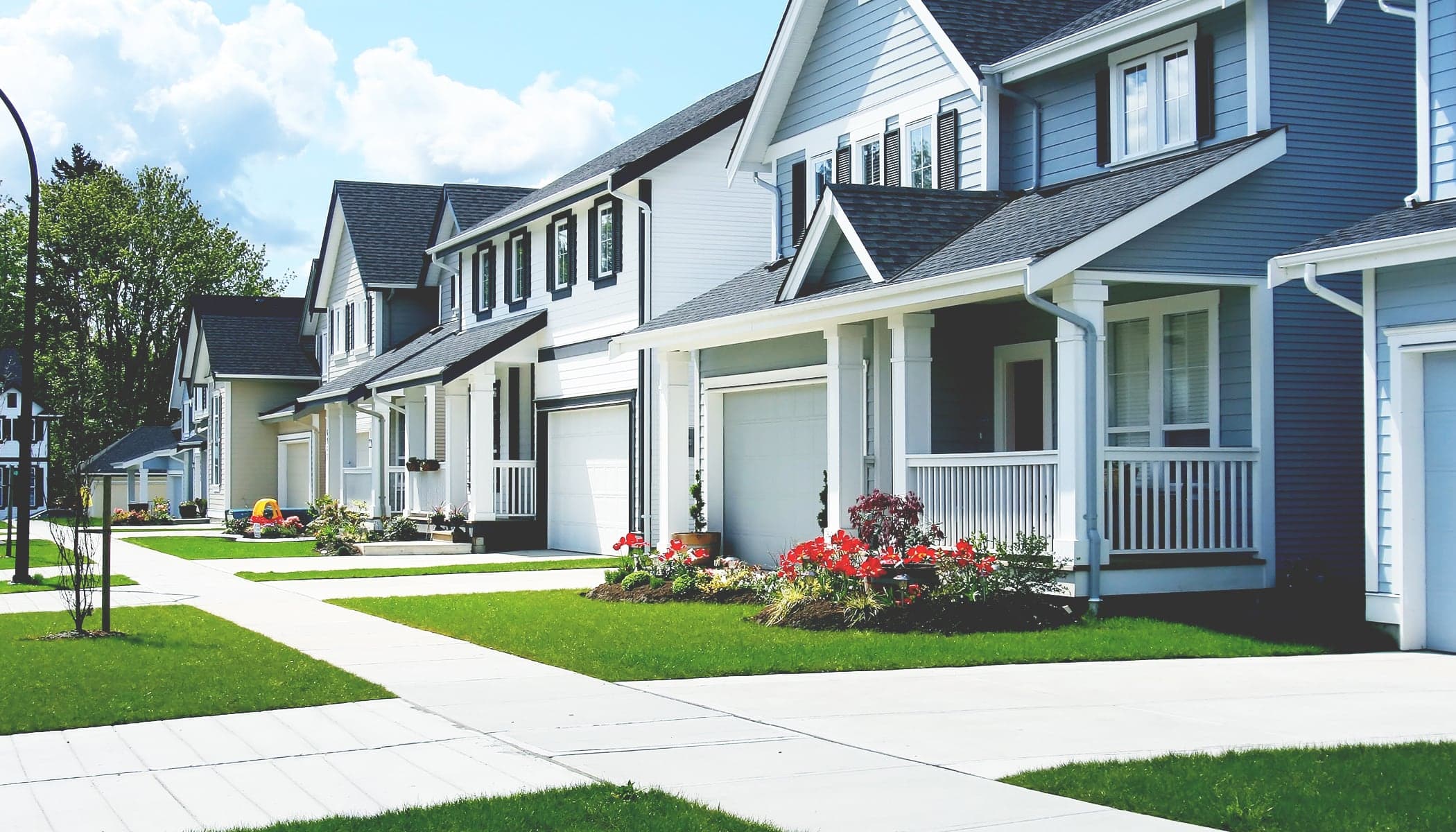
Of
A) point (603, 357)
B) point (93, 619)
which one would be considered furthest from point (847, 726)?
point (603, 357)

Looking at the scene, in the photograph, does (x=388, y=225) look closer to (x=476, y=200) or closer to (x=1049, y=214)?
(x=476, y=200)

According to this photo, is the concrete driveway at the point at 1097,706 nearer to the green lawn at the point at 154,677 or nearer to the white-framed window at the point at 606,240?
the green lawn at the point at 154,677

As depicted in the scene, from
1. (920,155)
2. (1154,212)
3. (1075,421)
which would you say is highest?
Answer: (920,155)

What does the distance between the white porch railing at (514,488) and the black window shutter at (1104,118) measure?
14536 mm

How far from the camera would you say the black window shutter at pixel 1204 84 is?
610 inches

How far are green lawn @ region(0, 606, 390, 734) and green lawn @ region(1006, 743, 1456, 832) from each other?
5.21 meters

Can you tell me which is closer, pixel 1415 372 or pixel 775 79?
pixel 1415 372

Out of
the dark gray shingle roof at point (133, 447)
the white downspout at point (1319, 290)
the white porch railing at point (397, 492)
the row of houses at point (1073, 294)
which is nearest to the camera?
the white downspout at point (1319, 290)

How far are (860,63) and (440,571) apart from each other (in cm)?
970

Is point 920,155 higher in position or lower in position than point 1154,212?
higher

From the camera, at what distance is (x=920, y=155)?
1919cm

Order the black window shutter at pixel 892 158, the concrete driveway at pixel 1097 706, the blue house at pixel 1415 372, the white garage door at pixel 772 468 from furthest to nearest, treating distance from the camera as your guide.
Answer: the black window shutter at pixel 892 158
the white garage door at pixel 772 468
the blue house at pixel 1415 372
the concrete driveway at pixel 1097 706

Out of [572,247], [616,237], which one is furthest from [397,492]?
[616,237]

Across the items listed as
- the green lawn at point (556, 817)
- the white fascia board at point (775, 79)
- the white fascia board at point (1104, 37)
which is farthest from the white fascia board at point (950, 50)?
the green lawn at point (556, 817)
